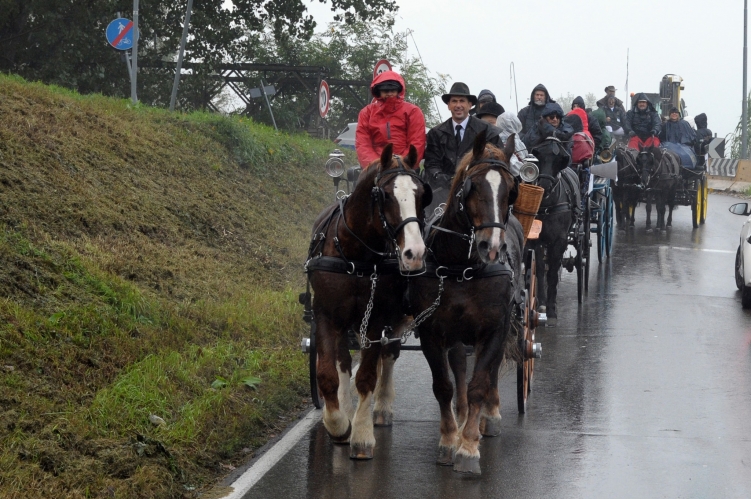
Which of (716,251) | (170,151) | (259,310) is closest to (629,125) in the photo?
(716,251)

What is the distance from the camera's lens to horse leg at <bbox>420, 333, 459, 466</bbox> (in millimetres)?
6906

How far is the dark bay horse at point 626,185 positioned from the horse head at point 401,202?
51.5ft

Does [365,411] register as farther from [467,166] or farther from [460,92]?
[460,92]

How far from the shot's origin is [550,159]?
1196 cm

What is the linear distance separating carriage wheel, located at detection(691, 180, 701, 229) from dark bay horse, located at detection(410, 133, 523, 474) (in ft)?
54.9

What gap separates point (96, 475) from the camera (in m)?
5.96

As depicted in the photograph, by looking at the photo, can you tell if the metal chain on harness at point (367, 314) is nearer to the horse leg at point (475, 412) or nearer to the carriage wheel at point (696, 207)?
the horse leg at point (475, 412)

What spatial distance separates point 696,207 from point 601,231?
6.62m

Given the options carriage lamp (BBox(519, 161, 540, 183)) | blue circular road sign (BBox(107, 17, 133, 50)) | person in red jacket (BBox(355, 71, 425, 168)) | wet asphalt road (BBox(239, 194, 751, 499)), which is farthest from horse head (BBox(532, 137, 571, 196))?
blue circular road sign (BBox(107, 17, 133, 50))

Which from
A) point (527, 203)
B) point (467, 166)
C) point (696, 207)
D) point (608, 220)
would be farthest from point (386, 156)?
point (696, 207)

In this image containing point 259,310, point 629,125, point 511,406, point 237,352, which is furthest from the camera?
point 629,125

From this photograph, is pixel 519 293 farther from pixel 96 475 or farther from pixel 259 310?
pixel 259 310

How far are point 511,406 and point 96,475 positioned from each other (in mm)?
3766

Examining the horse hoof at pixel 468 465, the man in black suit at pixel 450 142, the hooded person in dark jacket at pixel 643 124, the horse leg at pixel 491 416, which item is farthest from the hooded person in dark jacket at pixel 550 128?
the hooded person in dark jacket at pixel 643 124
